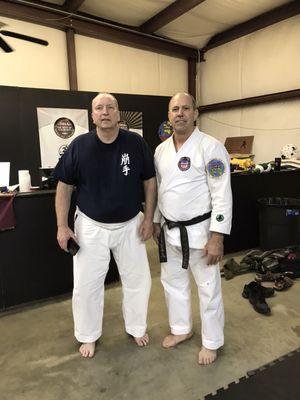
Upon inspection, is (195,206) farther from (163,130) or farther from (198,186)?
(163,130)

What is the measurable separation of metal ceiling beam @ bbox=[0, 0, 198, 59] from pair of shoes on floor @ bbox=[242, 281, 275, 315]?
182 inches

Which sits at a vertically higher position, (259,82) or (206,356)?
(259,82)

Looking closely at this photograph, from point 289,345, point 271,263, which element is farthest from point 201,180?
point 271,263

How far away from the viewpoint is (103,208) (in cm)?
168

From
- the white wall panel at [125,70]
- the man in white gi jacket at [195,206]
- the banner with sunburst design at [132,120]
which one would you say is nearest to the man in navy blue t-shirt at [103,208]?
the man in white gi jacket at [195,206]

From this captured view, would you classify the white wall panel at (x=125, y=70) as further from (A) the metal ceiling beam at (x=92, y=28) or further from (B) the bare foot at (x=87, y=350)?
(B) the bare foot at (x=87, y=350)

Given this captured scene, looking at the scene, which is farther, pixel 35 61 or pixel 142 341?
pixel 35 61

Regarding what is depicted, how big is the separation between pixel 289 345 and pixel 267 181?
2.10 meters

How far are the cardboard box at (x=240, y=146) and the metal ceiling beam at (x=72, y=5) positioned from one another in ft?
10.9

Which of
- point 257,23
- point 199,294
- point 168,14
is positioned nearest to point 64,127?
point 168,14

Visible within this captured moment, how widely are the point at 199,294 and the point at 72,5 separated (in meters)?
4.65

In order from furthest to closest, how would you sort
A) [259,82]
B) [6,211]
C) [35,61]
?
[259,82] → [35,61] → [6,211]

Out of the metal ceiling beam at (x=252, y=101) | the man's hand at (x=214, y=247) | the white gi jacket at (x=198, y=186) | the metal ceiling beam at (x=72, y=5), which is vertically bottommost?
the man's hand at (x=214, y=247)

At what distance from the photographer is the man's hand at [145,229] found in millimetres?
1780
